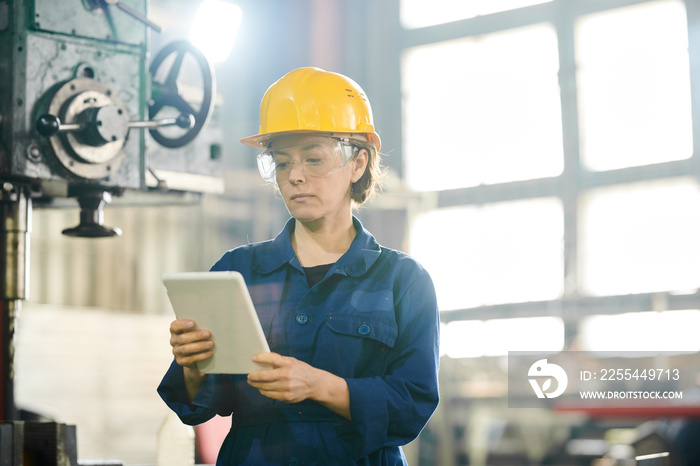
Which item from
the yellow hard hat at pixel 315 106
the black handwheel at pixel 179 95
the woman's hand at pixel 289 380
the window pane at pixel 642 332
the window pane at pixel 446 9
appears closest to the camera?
the woman's hand at pixel 289 380

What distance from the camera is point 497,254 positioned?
21.7 ft

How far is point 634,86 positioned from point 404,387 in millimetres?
5723

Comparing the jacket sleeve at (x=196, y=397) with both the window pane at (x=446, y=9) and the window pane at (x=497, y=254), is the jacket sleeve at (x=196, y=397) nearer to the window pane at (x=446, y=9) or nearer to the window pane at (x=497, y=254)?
the window pane at (x=497, y=254)

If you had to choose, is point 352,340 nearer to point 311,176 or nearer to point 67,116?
point 311,176

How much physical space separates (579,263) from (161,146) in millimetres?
4963

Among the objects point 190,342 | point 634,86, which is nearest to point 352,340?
point 190,342

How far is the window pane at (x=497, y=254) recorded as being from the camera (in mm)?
6594

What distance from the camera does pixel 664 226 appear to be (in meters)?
6.19

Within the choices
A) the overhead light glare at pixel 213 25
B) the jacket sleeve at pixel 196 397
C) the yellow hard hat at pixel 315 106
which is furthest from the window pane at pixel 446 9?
the jacket sleeve at pixel 196 397

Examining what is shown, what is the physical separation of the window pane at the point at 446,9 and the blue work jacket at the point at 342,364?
6.18 metres

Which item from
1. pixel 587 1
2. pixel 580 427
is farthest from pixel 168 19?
pixel 587 1

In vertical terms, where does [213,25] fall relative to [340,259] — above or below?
above

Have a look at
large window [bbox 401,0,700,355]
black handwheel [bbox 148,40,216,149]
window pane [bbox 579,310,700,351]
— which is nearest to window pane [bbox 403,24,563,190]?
large window [bbox 401,0,700,355]

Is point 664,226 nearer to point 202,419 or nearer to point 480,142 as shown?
point 480,142
